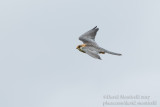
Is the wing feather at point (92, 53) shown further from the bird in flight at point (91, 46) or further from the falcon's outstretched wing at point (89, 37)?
the falcon's outstretched wing at point (89, 37)

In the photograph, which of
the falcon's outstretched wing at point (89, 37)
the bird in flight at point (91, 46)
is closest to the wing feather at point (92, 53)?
the bird in flight at point (91, 46)

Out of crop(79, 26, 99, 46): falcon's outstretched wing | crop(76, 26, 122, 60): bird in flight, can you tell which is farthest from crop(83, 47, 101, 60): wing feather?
crop(79, 26, 99, 46): falcon's outstretched wing

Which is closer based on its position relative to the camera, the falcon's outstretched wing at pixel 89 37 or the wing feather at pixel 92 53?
the wing feather at pixel 92 53

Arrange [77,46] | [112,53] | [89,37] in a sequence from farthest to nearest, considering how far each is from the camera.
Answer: [89,37] → [77,46] → [112,53]

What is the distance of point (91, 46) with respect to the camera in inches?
1572

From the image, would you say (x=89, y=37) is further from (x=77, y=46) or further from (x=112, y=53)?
(x=112, y=53)

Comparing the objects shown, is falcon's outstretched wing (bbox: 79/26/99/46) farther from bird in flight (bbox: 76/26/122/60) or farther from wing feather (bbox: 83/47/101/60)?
wing feather (bbox: 83/47/101/60)

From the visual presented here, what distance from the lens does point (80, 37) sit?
43.2 m

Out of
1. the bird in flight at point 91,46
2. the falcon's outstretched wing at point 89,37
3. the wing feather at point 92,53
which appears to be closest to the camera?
the wing feather at point 92,53

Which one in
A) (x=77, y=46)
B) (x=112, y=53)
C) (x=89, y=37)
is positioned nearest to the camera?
(x=112, y=53)

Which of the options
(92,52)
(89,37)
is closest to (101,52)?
(92,52)

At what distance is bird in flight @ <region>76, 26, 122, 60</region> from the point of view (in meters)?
36.7

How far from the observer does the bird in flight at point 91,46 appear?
3666cm

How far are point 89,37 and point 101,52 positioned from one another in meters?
5.63
